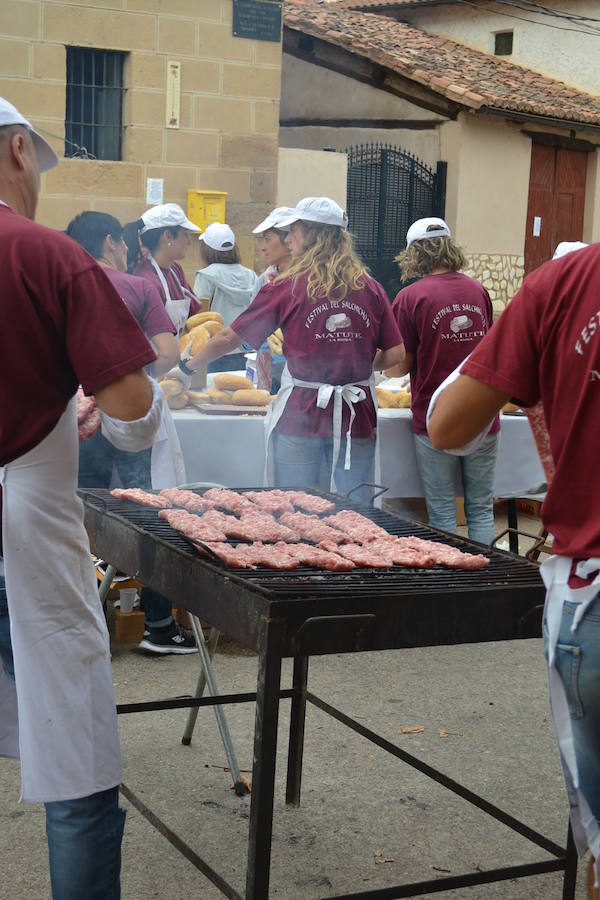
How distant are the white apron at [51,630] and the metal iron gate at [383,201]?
14.8 m

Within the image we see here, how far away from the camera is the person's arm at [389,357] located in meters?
5.34

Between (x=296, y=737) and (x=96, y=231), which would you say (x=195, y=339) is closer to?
(x=96, y=231)

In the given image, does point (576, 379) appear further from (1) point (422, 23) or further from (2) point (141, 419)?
(1) point (422, 23)

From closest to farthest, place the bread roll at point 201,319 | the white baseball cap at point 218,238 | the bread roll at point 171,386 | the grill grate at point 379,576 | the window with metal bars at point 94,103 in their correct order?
the grill grate at point 379,576
the bread roll at point 171,386
the bread roll at point 201,319
the white baseball cap at point 218,238
the window with metal bars at point 94,103

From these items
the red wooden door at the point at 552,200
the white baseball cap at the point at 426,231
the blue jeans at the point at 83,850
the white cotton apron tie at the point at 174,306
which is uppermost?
the red wooden door at the point at 552,200

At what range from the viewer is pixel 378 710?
4.63 meters

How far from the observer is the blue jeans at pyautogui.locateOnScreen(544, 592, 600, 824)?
194cm

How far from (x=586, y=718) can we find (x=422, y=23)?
23038 millimetres

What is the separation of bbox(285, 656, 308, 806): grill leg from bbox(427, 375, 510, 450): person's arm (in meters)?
1.87

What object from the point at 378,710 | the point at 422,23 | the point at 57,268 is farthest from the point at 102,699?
the point at 422,23

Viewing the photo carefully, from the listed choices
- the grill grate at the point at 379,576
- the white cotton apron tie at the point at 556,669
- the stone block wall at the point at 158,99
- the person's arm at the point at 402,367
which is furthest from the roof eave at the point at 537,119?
the white cotton apron tie at the point at 556,669

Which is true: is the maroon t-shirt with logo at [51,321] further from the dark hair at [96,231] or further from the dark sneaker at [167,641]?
the dark sneaker at [167,641]

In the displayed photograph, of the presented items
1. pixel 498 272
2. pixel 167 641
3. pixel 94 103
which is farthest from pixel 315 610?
pixel 498 272

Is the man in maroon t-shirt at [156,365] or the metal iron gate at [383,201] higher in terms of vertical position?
the metal iron gate at [383,201]
